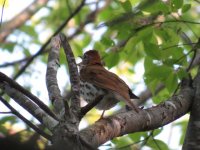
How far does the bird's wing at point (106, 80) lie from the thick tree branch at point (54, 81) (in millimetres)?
838

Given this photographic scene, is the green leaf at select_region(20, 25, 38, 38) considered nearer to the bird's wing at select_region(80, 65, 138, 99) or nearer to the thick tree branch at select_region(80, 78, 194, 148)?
the bird's wing at select_region(80, 65, 138, 99)

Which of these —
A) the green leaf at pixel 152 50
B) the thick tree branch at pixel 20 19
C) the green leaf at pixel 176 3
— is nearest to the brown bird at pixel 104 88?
the green leaf at pixel 152 50

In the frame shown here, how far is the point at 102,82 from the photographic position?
14.8 ft

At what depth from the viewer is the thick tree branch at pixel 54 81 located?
9.57 ft

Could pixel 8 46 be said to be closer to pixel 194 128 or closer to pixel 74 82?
pixel 194 128

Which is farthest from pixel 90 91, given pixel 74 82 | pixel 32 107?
pixel 32 107

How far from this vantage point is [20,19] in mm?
8164

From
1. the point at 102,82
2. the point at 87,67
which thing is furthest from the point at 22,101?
the point at 87,67

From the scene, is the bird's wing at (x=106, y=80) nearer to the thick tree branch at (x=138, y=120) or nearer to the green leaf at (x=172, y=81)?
the green leaf at (x=172, y=81)

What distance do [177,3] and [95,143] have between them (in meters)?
1.82

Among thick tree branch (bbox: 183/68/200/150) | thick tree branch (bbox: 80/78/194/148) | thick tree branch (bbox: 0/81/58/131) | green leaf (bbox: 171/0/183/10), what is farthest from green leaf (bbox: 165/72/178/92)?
thick tree branch (bbox: 0/81/58/131)

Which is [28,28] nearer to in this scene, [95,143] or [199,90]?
[199,90]

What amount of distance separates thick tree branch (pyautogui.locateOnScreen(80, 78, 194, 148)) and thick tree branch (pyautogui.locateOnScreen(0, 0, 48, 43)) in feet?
15.2

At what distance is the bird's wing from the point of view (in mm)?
4332
